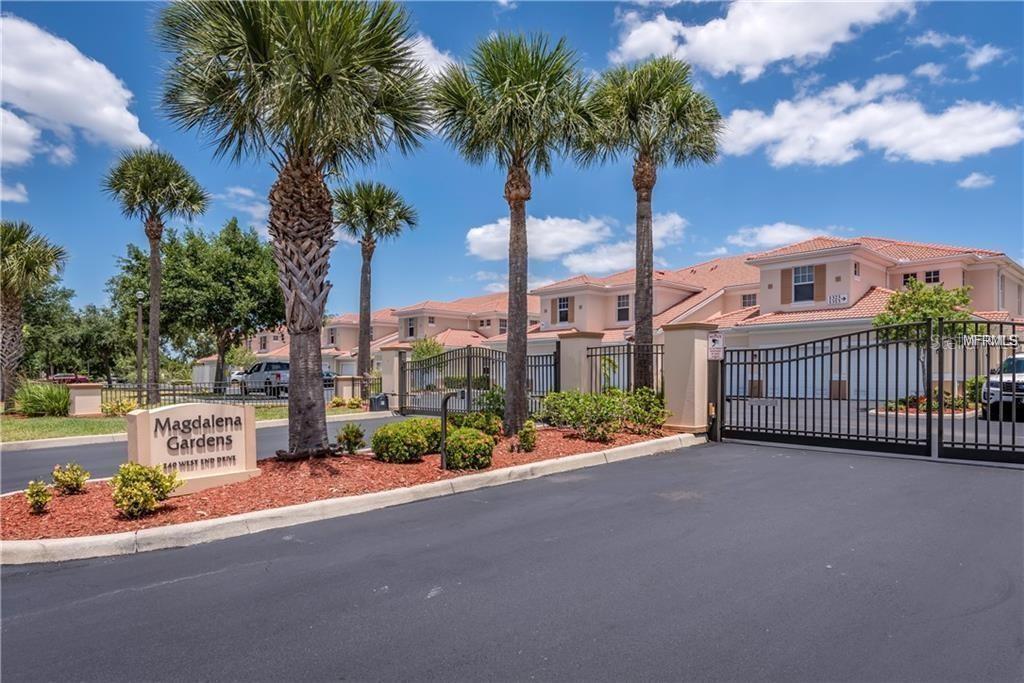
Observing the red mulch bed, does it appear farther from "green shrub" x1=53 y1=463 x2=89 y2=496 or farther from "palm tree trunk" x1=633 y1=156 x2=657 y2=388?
"palm tree trunk" x1=633 y1=156 x2=657 y2=388

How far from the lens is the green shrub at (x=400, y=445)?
9078 mm

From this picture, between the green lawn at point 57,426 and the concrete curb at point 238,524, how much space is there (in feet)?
33.6

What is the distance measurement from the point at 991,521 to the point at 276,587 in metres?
6.90

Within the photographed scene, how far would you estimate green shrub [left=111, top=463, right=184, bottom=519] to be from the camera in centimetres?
633

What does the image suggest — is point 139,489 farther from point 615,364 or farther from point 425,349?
point 425,349

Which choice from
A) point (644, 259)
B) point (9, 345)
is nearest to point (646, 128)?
point (644, 259)

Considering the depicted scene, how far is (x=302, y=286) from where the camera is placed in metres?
8.75

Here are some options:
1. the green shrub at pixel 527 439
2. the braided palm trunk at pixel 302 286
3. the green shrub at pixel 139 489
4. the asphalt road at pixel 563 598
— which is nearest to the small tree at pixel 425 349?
the green shrub at pixel 527 439

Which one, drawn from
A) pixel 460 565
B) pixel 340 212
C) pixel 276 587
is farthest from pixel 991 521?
pixel 340 212

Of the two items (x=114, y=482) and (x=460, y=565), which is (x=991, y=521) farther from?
(x=114, y=482)

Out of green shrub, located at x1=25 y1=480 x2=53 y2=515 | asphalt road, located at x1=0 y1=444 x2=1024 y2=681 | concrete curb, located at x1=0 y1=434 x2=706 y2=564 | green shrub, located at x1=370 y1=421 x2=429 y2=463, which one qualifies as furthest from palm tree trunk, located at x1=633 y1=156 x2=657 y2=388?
green shrub, located at x1=25 y1=480 x2=53 y2=515

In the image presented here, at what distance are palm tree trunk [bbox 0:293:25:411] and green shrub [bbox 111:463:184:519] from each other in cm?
2092

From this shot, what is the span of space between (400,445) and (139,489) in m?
3.45

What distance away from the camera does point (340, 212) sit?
26.3 m
